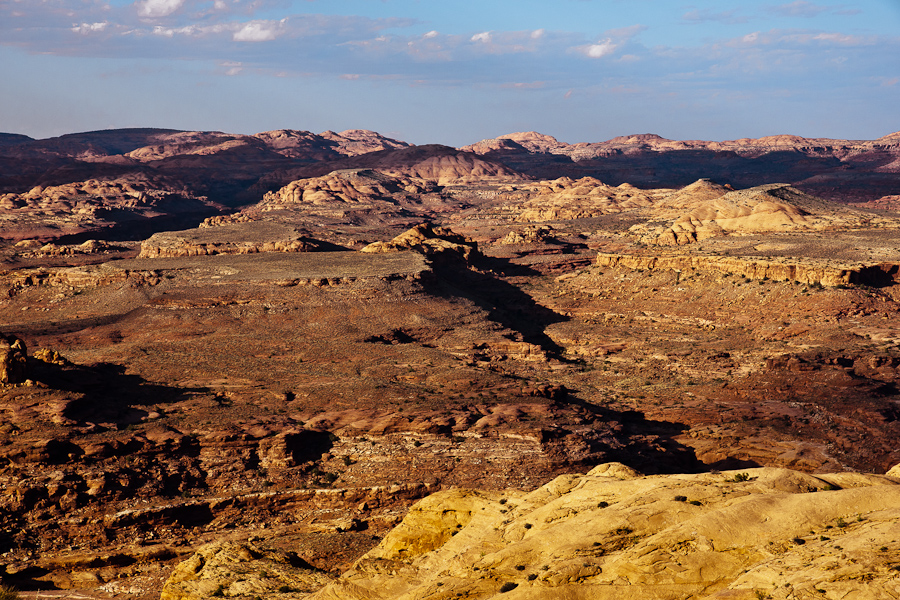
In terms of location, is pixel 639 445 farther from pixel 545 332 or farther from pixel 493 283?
pixel 493 283

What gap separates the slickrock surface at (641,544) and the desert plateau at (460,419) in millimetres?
73

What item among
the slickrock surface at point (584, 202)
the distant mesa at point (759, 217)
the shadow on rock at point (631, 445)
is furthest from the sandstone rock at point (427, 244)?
the slickrock surface at point (584, 202)

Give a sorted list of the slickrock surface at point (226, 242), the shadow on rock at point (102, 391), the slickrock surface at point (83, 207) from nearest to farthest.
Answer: the shadow on rock at point (102, 391), the slickrock surface at point (226, 242), the slickrock surface at point (83, 207)

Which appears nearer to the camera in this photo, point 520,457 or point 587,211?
point 520,457

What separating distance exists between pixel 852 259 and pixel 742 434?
42.0 meters

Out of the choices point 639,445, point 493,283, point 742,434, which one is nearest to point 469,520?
point 639,445

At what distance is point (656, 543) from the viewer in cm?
1672

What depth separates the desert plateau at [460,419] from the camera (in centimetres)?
1778

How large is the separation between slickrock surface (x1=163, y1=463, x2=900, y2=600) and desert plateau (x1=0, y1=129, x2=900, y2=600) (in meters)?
0.07

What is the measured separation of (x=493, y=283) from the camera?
87.4m

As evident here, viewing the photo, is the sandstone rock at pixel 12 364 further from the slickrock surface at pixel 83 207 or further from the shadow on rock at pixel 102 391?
the slickrock surface at pixel 83 207

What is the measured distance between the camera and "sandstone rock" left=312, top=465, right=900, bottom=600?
14.8 meters

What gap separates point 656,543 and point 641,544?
1.17 feet

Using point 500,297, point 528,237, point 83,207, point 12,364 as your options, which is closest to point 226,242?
point 500,297
